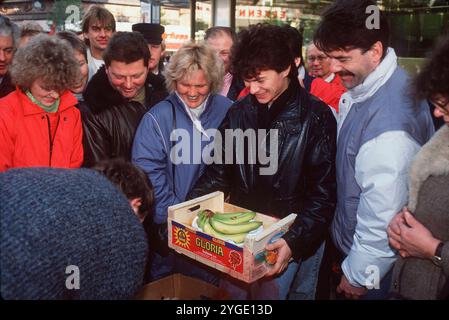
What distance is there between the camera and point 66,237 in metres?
1.01

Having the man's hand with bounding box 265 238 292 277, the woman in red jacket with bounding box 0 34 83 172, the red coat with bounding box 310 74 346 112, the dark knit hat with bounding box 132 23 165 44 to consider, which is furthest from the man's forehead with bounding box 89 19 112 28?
the man's hand with bounding box 265 238 292 277

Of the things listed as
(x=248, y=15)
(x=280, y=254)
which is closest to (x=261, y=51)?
(x=280, y=254)

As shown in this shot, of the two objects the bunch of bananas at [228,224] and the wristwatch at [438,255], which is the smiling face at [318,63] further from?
the wristwatch at [438,255]

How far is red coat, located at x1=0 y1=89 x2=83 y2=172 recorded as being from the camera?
2.21 m

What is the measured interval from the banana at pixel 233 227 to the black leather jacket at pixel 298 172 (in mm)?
174

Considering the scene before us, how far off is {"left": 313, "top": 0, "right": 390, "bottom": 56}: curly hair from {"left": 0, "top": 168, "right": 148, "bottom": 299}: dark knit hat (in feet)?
4.06

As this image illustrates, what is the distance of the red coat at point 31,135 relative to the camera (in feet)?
7.23

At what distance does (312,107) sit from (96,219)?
1.37 meters

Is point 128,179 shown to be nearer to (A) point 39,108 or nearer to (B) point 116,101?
(A) point 39,108

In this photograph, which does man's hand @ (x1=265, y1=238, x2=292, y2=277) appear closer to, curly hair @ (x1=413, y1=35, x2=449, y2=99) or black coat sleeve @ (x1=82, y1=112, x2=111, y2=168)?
curly hair @ (x1=413, y1=35, x2=449, y2=99)

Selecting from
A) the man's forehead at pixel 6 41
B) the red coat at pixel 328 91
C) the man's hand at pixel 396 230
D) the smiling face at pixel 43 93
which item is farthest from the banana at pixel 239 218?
the man's forehead at pixel 6 41

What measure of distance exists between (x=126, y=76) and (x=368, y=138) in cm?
164
